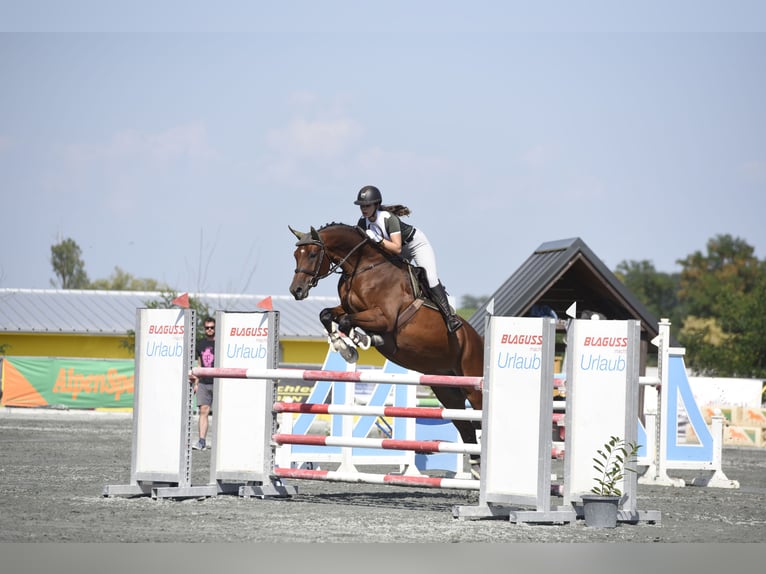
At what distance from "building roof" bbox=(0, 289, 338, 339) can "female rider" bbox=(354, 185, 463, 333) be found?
33880 mm

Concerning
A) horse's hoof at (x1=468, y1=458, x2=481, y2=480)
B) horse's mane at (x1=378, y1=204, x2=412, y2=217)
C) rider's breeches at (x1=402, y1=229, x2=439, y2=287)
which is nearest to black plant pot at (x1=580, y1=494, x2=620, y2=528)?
horse's hoof at (x1=468, y1=458, x2=481, y2=480)

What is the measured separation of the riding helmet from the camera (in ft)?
29.8

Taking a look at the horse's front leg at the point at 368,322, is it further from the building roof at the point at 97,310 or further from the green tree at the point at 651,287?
the green tree at the point at 651,287

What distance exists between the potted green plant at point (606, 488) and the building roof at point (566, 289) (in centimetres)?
760

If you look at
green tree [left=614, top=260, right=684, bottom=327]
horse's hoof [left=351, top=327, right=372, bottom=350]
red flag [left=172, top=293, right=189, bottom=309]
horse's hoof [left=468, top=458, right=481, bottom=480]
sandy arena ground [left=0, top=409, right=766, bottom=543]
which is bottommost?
sandy arena ground [left=0, top=409, right=766, bottom=543]

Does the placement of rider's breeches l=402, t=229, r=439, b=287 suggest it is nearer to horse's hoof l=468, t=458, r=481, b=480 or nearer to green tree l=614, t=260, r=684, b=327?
horse's hoof l=468, t=458, r=481, b=480

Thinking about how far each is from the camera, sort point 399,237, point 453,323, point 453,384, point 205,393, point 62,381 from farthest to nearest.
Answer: point 62,381 < point 205,393 < point 453,323 < point 399,237 < point 453,384

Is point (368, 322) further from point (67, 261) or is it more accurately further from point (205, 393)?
point (67, 261)

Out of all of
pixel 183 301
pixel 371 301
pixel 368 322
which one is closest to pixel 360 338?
pixel 368 322

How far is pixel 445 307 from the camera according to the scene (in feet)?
30.7

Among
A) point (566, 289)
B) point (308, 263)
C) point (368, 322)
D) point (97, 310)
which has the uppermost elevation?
point (97, 310)

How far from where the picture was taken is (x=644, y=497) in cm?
1058

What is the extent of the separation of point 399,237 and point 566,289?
28.2 ft

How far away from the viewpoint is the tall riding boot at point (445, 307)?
9328mm
